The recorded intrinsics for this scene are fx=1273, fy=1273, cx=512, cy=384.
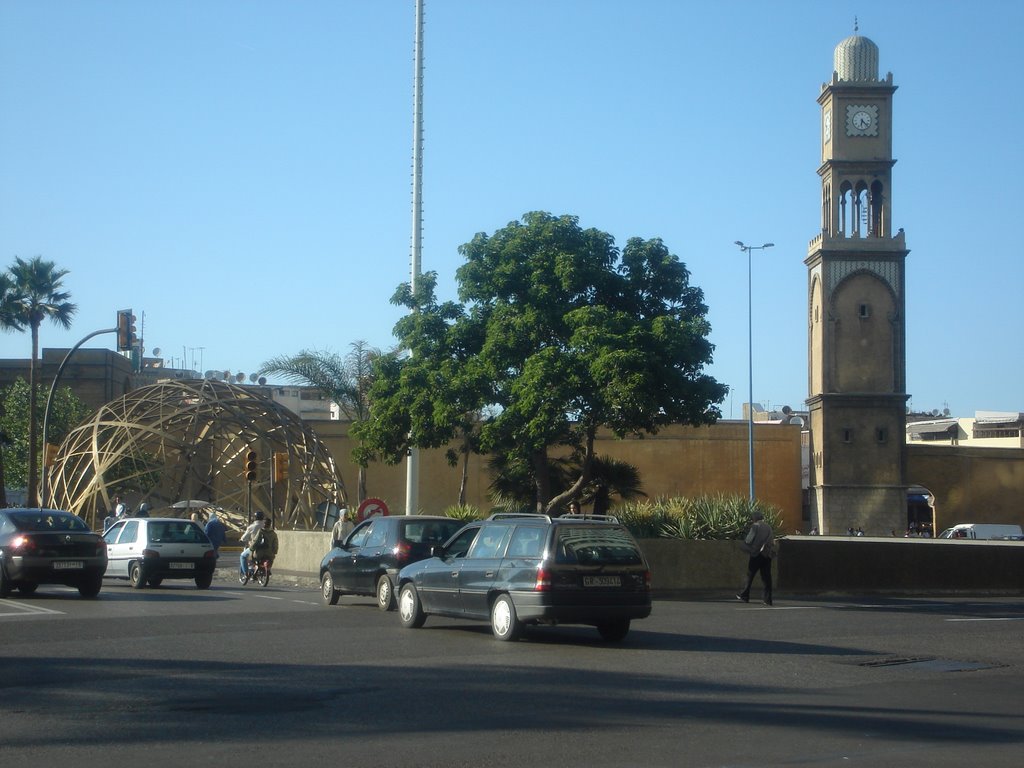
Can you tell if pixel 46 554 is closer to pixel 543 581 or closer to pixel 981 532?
pixel 543 581

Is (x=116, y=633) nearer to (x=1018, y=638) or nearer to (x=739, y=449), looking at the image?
Answer: (x=1018, y=638)

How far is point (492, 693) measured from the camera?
1055cm

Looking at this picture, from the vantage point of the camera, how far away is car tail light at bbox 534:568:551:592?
14258 millimetres

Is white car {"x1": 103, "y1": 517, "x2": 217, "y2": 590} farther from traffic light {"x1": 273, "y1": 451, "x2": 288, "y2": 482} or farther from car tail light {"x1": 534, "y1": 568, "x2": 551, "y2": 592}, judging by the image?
car tail light {"x1": 534, "y1": 568, "x2": 551, "y2": 592}

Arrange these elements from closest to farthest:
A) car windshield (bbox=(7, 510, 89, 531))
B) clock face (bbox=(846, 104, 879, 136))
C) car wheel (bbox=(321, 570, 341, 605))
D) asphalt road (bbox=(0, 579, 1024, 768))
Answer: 1. asphalt road (bbox=(0, 579, 1024, 768))
2. car wheel (bbox=(321, 570, 341, 605))
3. car windshield (bbox=(7, 510, 89, 531))
4. clock face (bbox=(846, 104, 879, 136))

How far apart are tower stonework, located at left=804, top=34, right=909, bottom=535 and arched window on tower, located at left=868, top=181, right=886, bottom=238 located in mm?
57

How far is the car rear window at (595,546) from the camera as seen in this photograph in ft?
47.6

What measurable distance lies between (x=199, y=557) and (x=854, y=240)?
53509mm

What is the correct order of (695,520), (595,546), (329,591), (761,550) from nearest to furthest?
(595,546) < (329,591) < (761,550) < (695,520)

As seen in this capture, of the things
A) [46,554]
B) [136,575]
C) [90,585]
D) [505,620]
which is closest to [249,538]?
[136,575]

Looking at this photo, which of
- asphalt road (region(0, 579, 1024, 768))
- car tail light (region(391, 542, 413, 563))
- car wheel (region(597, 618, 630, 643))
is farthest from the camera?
car tail light (region(391, 542, 413, 563))

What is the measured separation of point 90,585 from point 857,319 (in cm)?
5543

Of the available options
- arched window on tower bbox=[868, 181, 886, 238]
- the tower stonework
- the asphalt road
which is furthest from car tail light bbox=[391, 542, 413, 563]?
arched window on tower bbox=[868, 181, 886, 238]

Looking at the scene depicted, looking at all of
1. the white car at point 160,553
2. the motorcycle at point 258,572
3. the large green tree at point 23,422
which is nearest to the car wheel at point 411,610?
the white car at point 160,553
